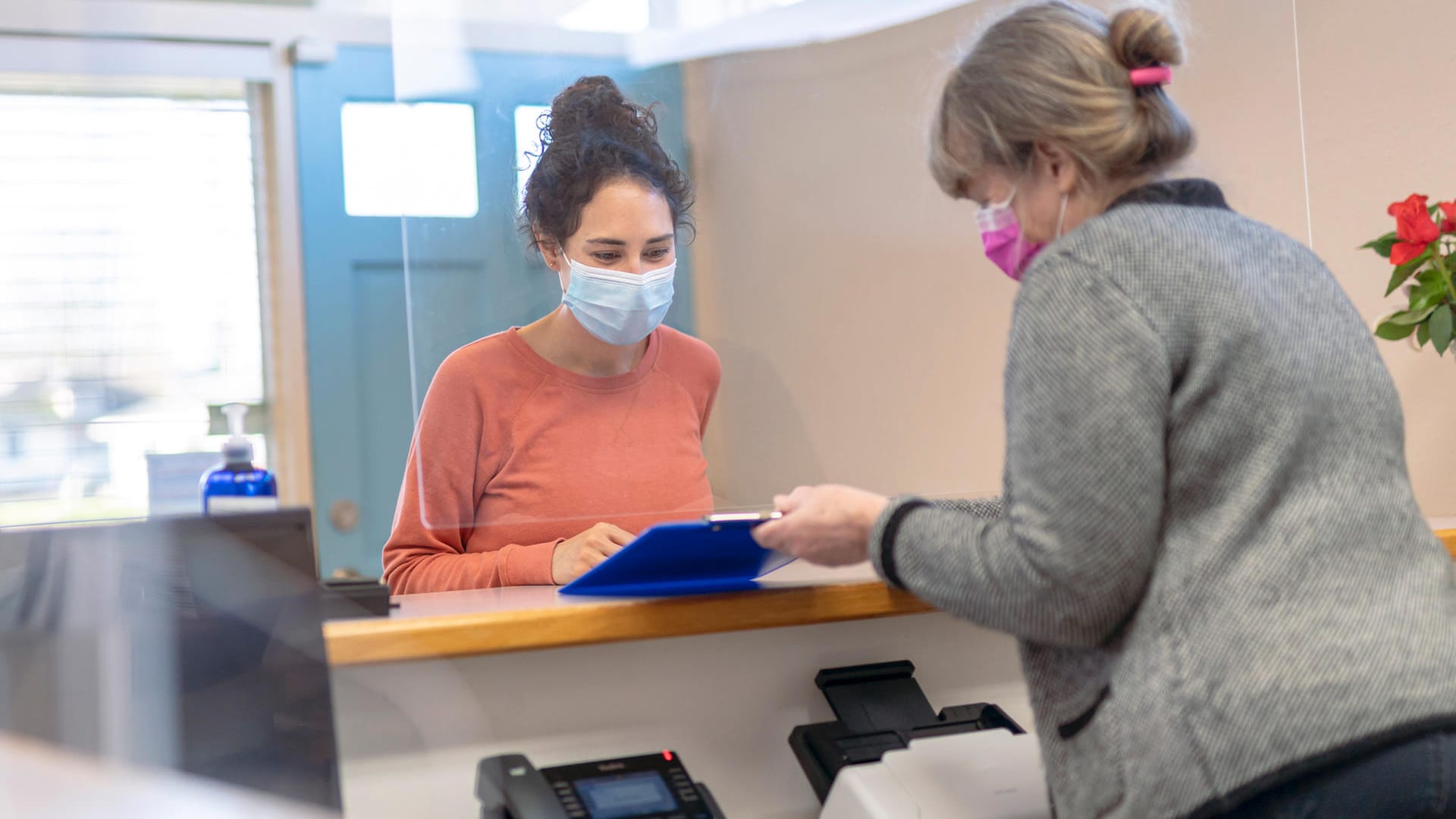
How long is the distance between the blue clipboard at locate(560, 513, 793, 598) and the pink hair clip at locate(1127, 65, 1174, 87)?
43 cm

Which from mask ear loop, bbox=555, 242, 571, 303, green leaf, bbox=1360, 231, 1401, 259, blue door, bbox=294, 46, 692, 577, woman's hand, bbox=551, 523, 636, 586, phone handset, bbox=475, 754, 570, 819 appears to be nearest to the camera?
phone handset, bbox=475, 754, 570, 819

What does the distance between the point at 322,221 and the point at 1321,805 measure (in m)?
2.86

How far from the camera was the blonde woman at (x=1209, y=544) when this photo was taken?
0.72 meters

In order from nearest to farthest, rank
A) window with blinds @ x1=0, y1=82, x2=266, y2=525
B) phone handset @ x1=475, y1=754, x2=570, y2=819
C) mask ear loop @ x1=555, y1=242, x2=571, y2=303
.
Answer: phone handset @ x1=475, y1=754, x2=570, y2=819 → window with blinds @ x1=0, y1=82, x2=266, y2=525 → mask ear loop @ x1=555, y1=242, x2=571, y2=303

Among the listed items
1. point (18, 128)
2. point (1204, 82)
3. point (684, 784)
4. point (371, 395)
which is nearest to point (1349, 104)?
point (1204, 82)

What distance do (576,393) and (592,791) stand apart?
0.67m

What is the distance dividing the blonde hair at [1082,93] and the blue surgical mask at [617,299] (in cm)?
58

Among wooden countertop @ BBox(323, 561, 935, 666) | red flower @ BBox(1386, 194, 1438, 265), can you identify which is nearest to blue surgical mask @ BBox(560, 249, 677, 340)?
wooden countertop @ BBox(323, 561, 935, 666)

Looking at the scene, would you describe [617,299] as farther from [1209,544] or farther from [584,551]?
[1209,544]

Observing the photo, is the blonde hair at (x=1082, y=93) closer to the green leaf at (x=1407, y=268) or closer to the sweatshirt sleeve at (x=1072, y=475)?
the sweatshirt sleeve at (x=1072, y=475)

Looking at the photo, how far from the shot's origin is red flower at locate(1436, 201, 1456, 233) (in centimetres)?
144

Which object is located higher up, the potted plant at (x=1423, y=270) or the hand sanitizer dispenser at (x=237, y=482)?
the potted plant at (x=1423, y=270)

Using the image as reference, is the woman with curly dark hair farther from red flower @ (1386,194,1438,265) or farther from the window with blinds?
red flower @ (1386,194,1438,265)

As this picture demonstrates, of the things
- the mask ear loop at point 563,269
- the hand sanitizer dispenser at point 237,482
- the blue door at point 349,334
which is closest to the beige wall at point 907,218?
the mask ear loop at point 563,269
